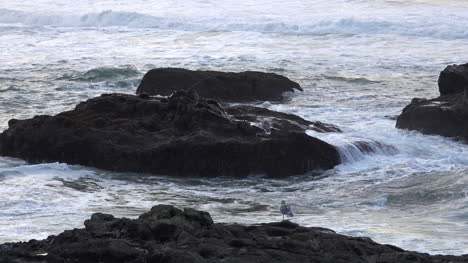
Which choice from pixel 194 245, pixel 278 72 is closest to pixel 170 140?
pixel 194 245

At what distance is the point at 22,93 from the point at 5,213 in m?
9.36

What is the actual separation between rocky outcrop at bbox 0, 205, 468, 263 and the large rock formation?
6812mm

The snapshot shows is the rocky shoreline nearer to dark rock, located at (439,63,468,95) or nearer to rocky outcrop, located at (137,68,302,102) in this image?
dark rock, located at (439,63,468,95)

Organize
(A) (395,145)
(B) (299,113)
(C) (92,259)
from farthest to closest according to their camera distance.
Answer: (B) (299,113) → (A) (395,145) → (C) (92,259)

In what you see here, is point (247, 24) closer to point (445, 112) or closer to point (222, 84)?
point (222, 84)

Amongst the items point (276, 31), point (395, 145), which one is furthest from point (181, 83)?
point (276, 31)

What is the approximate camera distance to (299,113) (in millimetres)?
16078

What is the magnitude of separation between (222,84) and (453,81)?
4.17 meters

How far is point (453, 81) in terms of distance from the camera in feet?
49.3

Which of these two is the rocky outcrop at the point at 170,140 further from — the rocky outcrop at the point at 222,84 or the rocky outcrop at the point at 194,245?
the rocky outcrop at the point at 194,245

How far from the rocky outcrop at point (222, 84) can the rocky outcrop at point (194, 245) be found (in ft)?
32.4

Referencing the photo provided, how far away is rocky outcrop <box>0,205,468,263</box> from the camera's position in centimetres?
679

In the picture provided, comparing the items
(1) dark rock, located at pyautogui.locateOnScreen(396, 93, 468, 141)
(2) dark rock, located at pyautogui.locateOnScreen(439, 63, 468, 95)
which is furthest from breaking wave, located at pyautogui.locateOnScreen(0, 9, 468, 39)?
(1) dark rock, located at pyautogui.locateOnScreen(396, 93, 468, 141)

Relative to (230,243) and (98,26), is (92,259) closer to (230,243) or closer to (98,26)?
(230,243)
